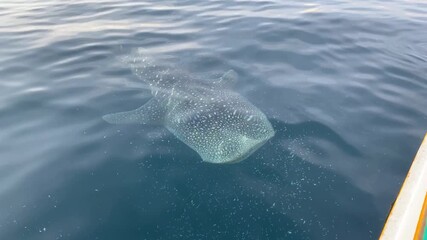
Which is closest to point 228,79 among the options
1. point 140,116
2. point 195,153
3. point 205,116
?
point 205,116

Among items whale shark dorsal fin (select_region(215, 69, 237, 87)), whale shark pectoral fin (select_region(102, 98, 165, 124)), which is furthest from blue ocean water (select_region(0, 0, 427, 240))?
whale shark dorsal fin (select_region(215, 69, 237, 87))

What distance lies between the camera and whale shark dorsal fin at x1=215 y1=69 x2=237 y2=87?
668 centimetres

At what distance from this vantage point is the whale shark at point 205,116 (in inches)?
196

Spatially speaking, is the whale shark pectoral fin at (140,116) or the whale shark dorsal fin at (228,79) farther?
the whale shark dorsal fin at (228,79)

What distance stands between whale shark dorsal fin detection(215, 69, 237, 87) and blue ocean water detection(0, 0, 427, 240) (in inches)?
12.0

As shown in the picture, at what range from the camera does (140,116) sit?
5.80 meters

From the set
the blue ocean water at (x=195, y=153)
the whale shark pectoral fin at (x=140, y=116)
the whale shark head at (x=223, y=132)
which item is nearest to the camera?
the blue ocean water at (x=195, y=153)

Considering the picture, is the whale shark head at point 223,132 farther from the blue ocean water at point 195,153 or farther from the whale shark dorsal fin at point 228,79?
the whale shark dorsal fin at point 228,79

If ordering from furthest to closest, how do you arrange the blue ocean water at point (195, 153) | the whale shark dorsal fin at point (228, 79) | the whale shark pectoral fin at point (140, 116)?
the whale shark dorsal fin at point (228, 79) → the whale shark pectoral fin at point (140, 116) → the blue ocean water at point (195, 153)

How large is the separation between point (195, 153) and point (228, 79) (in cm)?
240

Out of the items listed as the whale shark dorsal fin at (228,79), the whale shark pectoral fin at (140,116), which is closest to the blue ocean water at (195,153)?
the whale shark pectoral fin at (140,116)

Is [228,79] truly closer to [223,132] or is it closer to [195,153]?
[223,132]

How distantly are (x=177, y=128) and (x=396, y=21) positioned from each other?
883cm

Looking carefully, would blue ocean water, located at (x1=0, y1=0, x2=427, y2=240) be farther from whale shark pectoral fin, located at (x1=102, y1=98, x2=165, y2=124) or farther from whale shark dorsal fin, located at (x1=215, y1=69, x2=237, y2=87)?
whale shark dorsal fin, located at (x1=215, y1=69, x2=237, y2=87)
